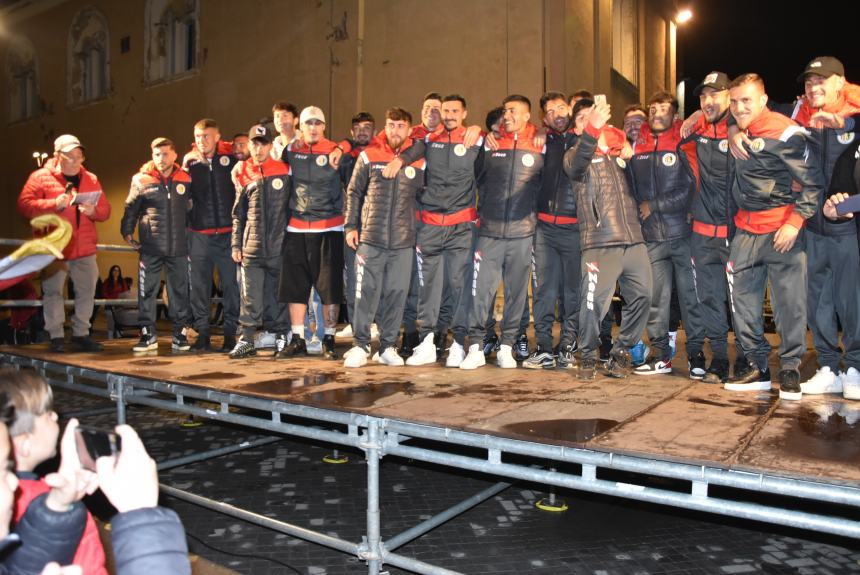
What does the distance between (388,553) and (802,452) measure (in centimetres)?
168

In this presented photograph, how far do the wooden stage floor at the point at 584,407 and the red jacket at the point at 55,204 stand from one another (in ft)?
4.12

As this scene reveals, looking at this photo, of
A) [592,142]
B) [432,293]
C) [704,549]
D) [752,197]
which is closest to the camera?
[704,549]

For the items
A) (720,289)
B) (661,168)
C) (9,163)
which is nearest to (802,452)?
(720,289)

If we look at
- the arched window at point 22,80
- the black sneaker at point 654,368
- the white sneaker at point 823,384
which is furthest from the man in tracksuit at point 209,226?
the arched window at point 22,80

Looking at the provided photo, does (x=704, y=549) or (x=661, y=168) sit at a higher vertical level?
(x=661, y=168)

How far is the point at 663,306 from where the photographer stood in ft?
15.6

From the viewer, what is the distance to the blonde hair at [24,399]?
55.3 inches

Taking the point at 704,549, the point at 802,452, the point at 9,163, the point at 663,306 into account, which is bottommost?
the point at 704,549

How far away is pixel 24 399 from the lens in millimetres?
1413

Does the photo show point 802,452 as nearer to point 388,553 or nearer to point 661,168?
point 388,553

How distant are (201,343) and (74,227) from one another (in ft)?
4.98

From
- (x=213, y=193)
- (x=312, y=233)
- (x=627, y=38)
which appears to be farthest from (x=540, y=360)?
(x=627, y=38)

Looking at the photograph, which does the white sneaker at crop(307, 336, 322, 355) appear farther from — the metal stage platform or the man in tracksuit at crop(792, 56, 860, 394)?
the man in tracksuit at crop(792, 56, 860, 394)

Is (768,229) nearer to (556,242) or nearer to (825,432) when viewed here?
(825,432)
